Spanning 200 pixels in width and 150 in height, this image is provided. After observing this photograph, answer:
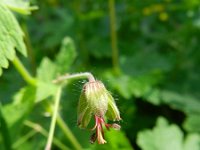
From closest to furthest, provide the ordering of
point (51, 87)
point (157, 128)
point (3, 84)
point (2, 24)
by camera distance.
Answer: point (2, 24) < point (51, 87) < point (157, 128) < point (3, 84)

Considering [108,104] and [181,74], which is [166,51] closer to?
[181,74]

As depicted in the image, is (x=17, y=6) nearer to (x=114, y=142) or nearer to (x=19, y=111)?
(x=19, y=111)

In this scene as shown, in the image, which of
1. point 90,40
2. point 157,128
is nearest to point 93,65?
point 90,40

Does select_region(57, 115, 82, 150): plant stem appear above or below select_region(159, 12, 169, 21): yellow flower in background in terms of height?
below

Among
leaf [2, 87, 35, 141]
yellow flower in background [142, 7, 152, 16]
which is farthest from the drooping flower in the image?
yellow flower in background [142, 7, 152, 16]

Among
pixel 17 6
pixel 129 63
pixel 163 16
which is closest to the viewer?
pixel 17 6

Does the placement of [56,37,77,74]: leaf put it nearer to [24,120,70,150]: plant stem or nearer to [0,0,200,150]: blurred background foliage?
[0,0,200,150]: blurred background foliage

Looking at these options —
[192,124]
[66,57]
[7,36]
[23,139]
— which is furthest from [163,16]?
[7,36]
